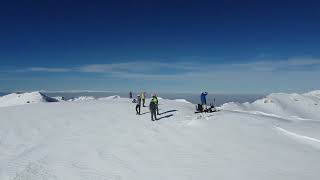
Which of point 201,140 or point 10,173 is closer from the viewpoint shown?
point 10,173

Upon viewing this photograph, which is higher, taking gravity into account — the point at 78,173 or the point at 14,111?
the point at 14,111

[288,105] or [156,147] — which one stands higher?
[288,105]

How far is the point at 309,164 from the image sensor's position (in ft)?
51.6

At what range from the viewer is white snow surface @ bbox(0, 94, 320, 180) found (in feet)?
50.3

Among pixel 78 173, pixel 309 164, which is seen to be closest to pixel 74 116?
pixel 78 173

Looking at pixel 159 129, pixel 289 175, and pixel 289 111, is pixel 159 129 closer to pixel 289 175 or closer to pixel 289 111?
pixel 289 175

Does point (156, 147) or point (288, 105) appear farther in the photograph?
point (288, 105)

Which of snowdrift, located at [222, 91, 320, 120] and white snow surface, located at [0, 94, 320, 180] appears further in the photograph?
snowdrift, located at [222, 91, 320, 120]

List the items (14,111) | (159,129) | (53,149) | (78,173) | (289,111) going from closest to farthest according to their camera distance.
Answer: (78,173)
(53,149)
(159,129)
(14,111)
(289,111)

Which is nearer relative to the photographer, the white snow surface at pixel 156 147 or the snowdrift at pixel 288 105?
the white snow surface at pixel 156 147

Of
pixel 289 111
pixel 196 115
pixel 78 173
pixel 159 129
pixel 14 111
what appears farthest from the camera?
pixel 289 111

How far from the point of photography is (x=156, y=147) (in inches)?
786

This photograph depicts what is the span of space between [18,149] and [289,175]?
597 inches

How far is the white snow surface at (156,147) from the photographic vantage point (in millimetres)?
15336
